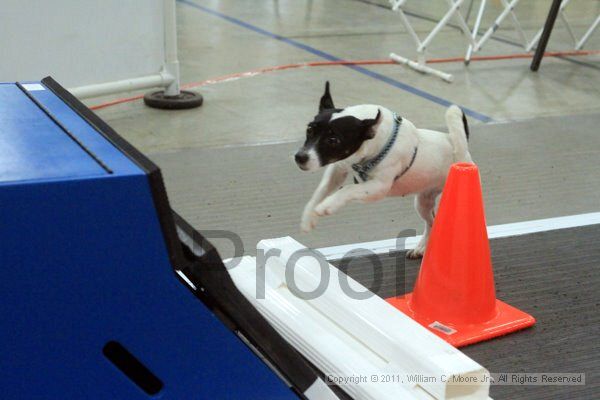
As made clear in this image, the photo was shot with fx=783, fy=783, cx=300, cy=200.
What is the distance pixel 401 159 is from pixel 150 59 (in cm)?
290

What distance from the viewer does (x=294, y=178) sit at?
3625mm

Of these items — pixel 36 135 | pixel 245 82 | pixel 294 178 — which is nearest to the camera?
pixel 36 135

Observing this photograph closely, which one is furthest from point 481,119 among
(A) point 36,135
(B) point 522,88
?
(A) point 36,135

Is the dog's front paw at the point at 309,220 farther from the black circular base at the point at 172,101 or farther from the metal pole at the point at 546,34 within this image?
→ the metal pole at the point at 546,34

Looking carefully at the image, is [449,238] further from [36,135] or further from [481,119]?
[481,119]

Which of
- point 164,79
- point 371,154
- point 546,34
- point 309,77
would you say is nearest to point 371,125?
point 371,154

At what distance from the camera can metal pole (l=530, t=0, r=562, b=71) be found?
20.3 ft

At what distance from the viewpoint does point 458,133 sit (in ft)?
7.16

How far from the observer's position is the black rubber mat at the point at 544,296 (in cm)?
209

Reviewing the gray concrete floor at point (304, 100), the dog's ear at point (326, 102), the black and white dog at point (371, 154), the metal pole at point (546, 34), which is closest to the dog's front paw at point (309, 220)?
the black and white dog at point (371, 154)

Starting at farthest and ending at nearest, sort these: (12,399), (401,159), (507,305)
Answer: (507,305) → (401,159) → (12,399)

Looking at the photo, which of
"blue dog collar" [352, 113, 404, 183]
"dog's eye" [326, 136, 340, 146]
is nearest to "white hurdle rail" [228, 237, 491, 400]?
"blue dog collar" [352, 113, 404, 183]

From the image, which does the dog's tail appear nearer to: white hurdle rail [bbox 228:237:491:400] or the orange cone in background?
the orange cone in background

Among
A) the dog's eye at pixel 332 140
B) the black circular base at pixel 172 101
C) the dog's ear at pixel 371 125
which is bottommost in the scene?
the black circular base at pixel 172 101
